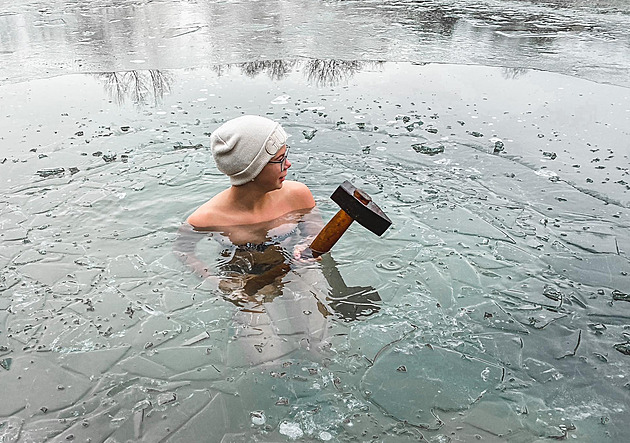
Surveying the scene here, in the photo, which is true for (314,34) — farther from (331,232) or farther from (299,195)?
(331,232)

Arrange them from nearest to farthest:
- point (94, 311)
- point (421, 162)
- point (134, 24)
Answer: point (94, 311) → point (421, 162) → point (134, 24)

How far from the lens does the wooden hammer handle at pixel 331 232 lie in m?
3.44

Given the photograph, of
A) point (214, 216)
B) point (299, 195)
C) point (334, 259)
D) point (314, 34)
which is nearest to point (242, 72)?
point (314, 34)

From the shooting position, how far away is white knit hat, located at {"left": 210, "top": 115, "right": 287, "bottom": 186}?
11.3 ft

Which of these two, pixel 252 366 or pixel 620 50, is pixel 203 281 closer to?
pixel 252 366

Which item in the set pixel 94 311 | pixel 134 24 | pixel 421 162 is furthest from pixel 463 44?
pixel 94 311

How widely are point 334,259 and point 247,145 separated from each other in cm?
100

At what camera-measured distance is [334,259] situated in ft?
12.8

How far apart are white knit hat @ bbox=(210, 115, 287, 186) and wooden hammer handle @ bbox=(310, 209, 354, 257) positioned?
1.78 ft

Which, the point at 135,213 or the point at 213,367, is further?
the point at 135,213

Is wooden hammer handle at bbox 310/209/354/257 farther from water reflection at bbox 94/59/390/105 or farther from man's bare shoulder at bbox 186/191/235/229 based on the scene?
water reflection at bbox 94/59/390/105

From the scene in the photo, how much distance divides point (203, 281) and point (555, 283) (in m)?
2.22

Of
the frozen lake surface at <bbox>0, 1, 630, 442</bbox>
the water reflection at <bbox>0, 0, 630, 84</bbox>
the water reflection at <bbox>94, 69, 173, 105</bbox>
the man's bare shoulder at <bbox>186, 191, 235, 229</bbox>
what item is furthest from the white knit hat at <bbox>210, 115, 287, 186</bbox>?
the water reflection at <bbox>0, 0, 630, 84</bbox>

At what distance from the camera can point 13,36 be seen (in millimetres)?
9477
